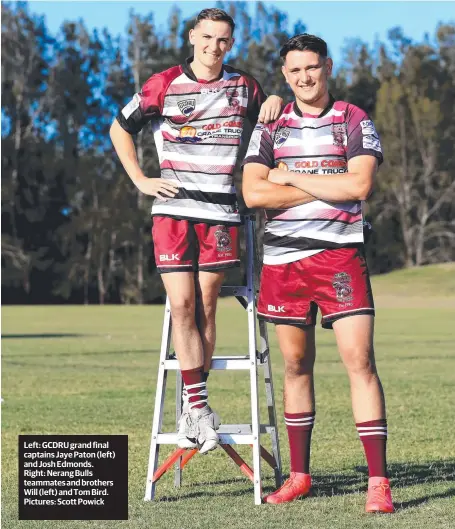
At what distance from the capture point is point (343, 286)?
6.35 meters

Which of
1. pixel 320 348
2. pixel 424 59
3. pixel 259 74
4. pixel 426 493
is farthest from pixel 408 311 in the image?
pixel 426 493

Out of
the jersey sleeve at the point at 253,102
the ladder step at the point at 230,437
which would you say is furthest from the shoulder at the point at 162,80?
the ladder step at the point at 230,437

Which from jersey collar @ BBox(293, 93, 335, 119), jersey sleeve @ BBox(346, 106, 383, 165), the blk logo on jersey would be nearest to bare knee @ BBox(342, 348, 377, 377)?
jersey sleeve @ BBox(346, 106, 383, 165)

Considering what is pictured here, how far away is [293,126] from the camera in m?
6.44

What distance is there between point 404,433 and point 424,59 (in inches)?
2489

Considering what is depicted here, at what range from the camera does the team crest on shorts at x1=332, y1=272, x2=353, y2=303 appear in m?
6.35

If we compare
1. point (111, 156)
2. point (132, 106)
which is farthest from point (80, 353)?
point (111, 156)

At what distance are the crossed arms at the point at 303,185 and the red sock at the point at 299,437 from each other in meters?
1.25

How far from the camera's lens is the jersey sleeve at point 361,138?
6.27m

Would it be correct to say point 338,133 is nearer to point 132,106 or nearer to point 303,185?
point 303,185

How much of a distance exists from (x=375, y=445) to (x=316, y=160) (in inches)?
60.3

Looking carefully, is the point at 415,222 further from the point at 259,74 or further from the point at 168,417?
the point at 168,417

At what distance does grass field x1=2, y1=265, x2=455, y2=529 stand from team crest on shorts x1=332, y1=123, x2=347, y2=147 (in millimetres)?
1919

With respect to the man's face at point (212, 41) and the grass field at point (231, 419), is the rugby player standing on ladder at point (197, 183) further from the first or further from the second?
the grass field at point (231, 419)
